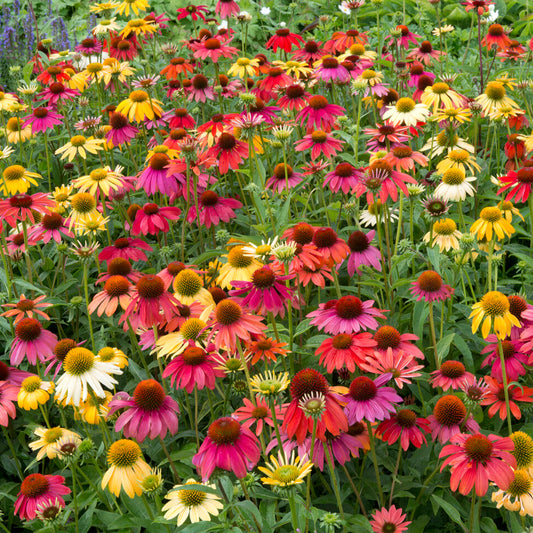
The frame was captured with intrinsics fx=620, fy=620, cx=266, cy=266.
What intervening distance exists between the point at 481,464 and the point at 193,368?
867 millimetres

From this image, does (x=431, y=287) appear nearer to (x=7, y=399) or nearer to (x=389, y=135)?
(x=389, y=135)

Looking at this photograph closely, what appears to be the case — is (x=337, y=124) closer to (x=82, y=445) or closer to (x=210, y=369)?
(x=210, y=369)

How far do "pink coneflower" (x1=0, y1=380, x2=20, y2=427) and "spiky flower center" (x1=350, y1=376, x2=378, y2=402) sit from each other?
3.94 ft

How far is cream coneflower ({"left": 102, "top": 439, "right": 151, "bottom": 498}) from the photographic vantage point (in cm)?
176

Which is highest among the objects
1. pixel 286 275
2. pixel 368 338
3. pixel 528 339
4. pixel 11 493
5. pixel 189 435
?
pixel 286 275

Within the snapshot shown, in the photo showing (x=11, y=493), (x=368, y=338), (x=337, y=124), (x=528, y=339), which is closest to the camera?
(x=368, y=338)

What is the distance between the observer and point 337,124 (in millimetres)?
3645

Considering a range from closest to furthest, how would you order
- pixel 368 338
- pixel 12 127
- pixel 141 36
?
pixel 368 338, pixel 12 127, pixel 141 36

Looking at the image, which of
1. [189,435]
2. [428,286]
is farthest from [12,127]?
[428,286]

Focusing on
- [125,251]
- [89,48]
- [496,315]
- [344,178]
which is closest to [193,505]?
[496,315]

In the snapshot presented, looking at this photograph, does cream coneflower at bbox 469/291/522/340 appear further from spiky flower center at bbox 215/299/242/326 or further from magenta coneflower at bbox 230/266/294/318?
spiky flower center at bbox 215/299/242/326

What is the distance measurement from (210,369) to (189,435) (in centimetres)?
42

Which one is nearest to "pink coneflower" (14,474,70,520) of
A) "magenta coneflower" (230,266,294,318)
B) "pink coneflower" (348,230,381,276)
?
"magenta coneflower" (230,266,294,318)

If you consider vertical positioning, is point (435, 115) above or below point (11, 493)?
above
